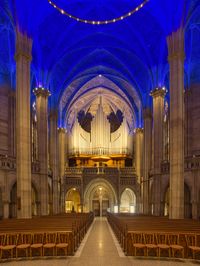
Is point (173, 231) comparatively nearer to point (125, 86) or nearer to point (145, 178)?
point (145, 178)

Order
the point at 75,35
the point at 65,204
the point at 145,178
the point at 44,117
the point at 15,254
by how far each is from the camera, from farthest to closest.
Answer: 1. the point at 65,204
2. the point at 145,178
3. the point at 75,35
4. the point at 44,117
5. the point at 15,254

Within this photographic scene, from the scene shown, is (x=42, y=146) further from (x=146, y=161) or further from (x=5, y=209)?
(x=146, y=161)

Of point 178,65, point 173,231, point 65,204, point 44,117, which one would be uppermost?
point 178,65

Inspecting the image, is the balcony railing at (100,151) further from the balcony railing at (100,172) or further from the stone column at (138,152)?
the balcony railing at (100,172)

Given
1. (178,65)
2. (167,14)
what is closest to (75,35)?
(167,14)

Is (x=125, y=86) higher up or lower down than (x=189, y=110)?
higher up

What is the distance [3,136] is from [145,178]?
51.9 ft

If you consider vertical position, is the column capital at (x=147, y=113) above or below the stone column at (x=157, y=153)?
above

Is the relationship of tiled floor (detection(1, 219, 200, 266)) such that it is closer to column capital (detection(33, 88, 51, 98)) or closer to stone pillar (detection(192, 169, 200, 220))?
stone pillar (detection(192, 169, 200, 220))

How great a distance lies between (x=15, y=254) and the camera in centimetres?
1124

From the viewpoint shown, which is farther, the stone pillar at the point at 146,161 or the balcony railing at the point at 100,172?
the balcony railing at the point at 100,172

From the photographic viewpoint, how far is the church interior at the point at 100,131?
1180 cm

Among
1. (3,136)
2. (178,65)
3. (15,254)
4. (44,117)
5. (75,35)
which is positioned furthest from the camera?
(75,35)

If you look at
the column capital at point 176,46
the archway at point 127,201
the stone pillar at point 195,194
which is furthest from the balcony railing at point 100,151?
the column capital at point 176,46
